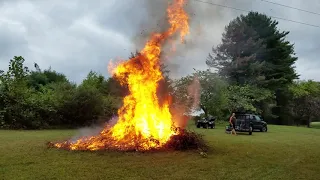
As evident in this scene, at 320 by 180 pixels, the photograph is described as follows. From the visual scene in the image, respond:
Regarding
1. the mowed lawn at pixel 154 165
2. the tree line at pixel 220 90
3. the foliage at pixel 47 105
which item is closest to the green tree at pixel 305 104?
the tree line at pixel 220 90

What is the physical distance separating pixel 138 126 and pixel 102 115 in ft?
62.6

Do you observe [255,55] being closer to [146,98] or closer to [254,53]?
[254,53]

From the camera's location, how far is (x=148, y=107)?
1426 cm

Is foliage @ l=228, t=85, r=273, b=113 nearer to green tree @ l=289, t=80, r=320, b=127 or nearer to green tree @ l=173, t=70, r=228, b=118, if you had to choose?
green tree @ l=173, t=70, r=228, b=118

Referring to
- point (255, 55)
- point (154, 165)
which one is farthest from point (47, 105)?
point (255, 55)

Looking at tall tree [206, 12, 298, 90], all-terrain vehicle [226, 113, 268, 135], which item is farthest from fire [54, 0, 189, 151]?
tall tree [206, 12, 298, 90]

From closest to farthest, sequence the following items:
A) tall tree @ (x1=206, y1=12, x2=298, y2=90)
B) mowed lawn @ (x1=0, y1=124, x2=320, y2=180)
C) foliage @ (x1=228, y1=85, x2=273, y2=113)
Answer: mowed lawn @ (x1=0, y1=124, x2=320, y2=180) → foliage @ (x1=228, y1=85, x2=273, y2=113) → tall tree @ (x1=206, y1=12, x2=298, y2=90)

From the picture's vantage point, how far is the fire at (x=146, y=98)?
14.0 meters

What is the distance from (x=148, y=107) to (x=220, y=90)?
2447 cm

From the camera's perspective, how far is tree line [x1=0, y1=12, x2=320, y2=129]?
93.7 feet

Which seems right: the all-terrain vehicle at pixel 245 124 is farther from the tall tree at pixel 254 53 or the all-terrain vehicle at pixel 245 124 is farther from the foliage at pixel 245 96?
the tall tree at pixel 254 53

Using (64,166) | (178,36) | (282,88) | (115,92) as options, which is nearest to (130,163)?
(64,166)

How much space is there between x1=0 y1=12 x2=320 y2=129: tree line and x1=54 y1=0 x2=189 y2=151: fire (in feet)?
30.7

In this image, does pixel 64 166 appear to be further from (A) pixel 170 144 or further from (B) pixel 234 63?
(B) pixel 234 63
